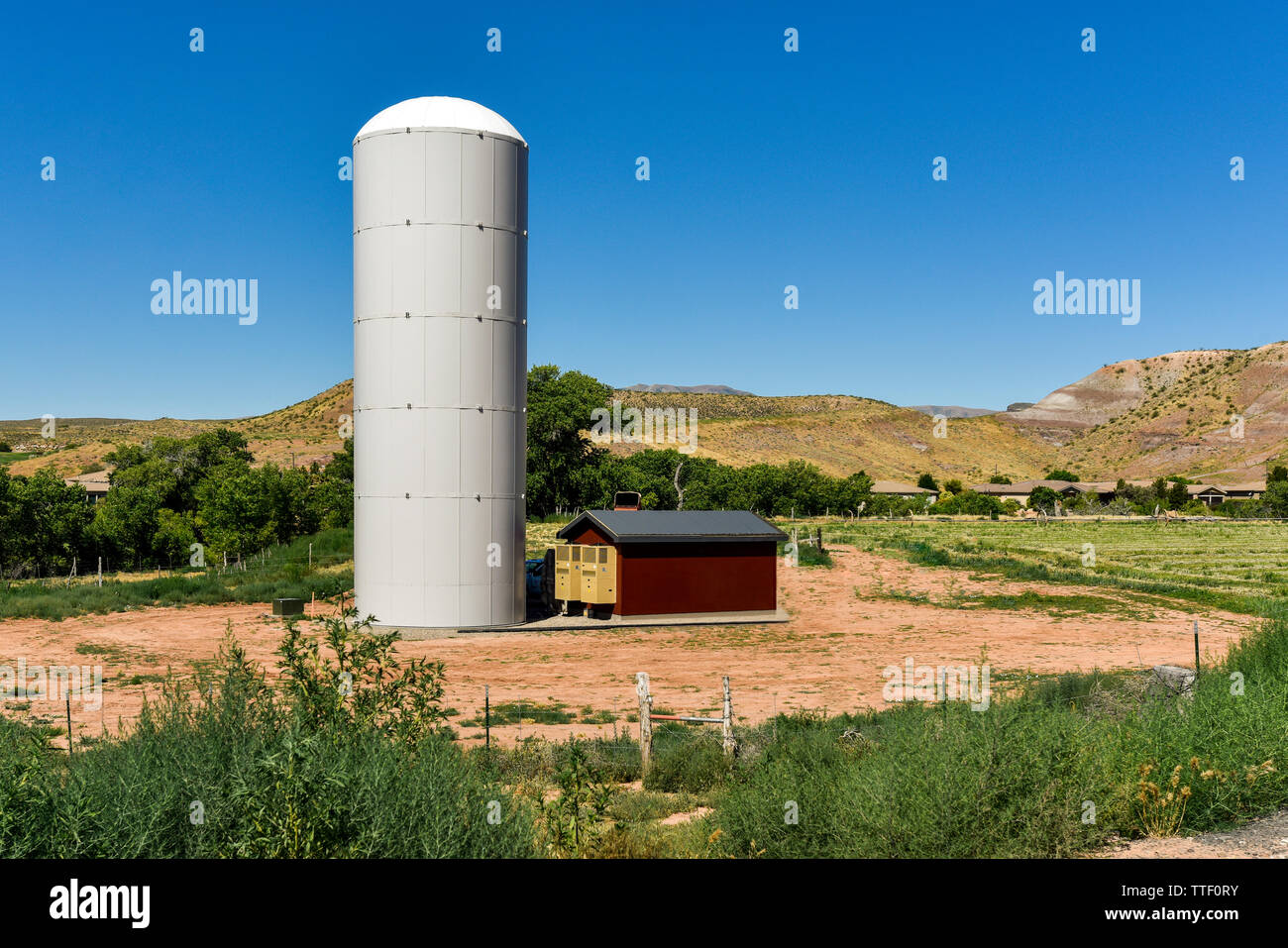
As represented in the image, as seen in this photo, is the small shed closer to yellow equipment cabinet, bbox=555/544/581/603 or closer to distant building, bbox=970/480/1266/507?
yellow equipment cabinet, bbox=555/544/581/603

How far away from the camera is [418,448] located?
27922 mm

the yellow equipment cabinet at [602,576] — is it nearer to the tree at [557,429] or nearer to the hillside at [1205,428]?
the tree at [557,429]

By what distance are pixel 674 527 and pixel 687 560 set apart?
3.68 feet

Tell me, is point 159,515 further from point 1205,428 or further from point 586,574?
point 1205,428

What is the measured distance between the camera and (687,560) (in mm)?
31297

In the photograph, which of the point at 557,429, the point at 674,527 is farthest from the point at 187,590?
the point at 557,429

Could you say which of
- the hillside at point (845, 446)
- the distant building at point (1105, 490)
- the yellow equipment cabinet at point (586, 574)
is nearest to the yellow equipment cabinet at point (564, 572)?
the yellow equipment cabinet at point (586, 574)

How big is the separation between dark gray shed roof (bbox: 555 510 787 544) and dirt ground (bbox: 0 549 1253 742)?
2899 mm

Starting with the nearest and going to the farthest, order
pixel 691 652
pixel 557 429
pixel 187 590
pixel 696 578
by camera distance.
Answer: pixel 691 652
pixel 696 578
pixel 187 590
pixel 557 429

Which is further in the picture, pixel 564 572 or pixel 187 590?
pixel 187 590

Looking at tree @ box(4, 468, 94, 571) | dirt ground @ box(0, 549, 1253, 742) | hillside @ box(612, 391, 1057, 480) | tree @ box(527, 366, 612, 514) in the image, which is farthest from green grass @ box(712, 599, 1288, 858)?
hillside @ box(612, 391, 1057, 480)

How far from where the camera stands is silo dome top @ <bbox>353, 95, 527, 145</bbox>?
1112 inches
